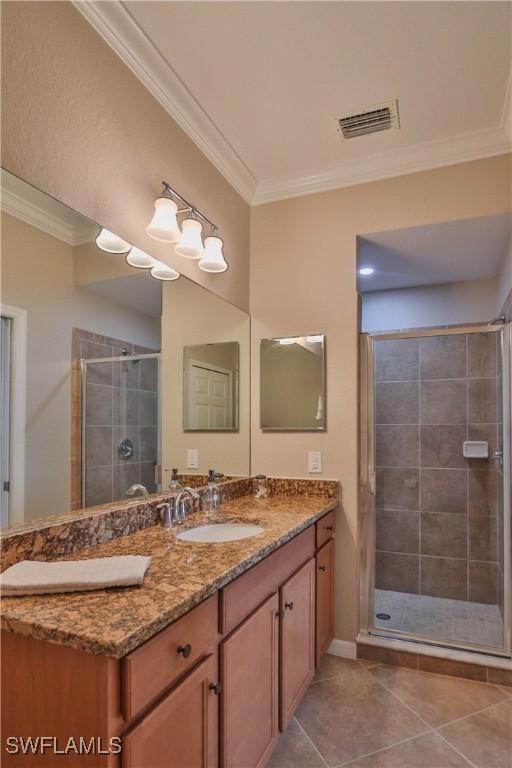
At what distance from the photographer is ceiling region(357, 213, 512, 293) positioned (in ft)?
7.95

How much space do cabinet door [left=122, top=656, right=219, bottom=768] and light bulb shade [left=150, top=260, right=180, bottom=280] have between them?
1437 millimetres

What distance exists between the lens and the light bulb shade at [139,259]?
1759 mm

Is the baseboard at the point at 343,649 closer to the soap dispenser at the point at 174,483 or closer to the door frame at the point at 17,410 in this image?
the soap dispenser at the point at 174,483

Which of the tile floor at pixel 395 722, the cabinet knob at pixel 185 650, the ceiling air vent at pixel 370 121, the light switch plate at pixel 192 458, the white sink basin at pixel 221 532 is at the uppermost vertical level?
the ceiling air vent at pixel 370 121

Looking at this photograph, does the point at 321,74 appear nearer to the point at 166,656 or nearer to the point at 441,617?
the point at 166,656

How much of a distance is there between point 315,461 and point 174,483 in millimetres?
860

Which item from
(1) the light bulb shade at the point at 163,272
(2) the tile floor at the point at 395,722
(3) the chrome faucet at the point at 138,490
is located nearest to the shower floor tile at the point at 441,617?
(2) the tile floor at the point at 395,722

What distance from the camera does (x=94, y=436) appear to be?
60.7 inches

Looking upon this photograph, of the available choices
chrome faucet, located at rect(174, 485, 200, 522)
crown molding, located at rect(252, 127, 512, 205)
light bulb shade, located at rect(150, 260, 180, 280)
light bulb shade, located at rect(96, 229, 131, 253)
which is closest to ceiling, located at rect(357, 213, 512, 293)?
crown molding, located at rect(252, 127, 512, 205)

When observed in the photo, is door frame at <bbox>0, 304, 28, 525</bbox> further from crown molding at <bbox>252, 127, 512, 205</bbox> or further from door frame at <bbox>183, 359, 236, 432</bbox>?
crown molding at <bbox>252, 127, 512, 205</bbox>

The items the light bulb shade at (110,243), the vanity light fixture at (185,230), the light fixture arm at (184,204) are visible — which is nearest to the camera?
the light bulb shade at (110,243)

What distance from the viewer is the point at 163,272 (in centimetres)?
196

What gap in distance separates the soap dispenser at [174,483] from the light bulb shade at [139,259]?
0.91 metres

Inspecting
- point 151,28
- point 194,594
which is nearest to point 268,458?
point 194,594
